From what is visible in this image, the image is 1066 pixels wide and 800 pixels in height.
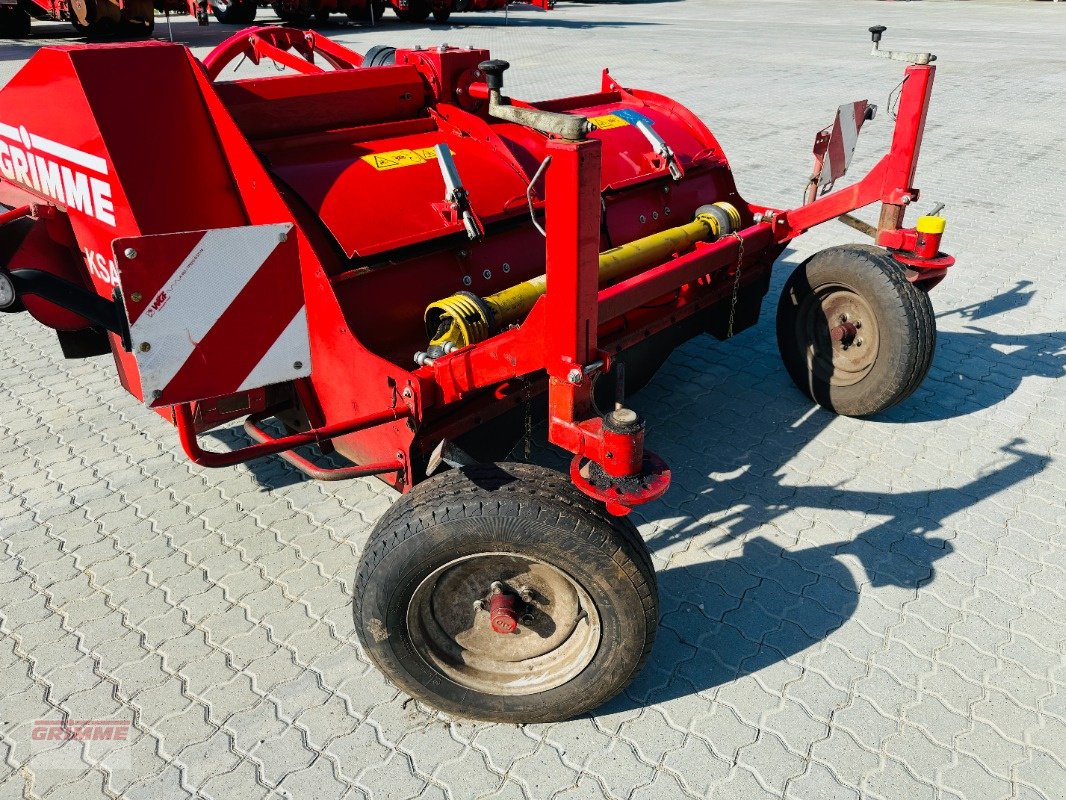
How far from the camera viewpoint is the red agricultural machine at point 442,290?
226cm

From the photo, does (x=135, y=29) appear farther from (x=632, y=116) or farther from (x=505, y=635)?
(x=505, y=635)

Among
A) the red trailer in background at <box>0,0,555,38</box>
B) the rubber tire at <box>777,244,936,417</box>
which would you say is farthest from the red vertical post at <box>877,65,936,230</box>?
the red trailer in background at <box>0,0,555,38</box>

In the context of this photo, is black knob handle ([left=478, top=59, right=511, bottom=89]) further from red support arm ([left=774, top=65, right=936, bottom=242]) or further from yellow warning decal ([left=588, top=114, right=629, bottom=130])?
red support arm ([left=774, top=65, right=936, bottom=242])

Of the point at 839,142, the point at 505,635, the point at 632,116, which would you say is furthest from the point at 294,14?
the point at 505,635

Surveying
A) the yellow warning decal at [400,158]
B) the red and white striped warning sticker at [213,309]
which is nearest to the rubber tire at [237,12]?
the yellow warning decal at [400,158]

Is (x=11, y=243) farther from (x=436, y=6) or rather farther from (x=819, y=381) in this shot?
(x=436, y=6)

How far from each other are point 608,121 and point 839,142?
1.26 meters

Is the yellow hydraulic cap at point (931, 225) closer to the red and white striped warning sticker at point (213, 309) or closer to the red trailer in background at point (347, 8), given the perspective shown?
the red and white striped warning sticker at point (213, 309)

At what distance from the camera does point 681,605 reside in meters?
3.02

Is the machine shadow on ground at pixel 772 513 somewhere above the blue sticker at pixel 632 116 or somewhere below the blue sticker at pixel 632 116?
below

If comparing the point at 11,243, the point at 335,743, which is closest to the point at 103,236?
the point at 11,243

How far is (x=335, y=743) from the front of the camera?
8.25ft

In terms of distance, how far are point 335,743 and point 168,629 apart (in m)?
0.84

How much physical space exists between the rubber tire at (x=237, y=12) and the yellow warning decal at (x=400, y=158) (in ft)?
60.8
